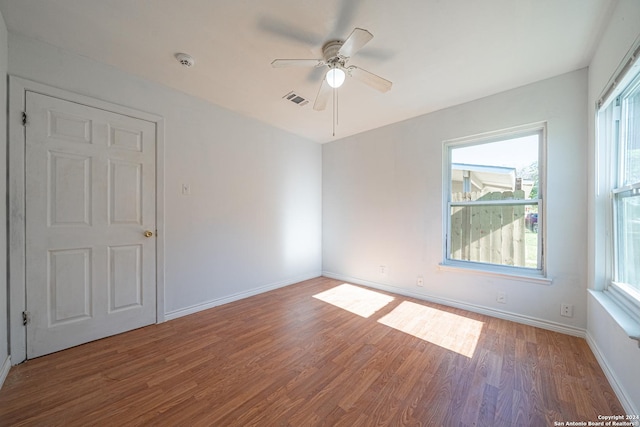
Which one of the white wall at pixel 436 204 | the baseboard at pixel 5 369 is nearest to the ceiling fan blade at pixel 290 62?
the white wall at pixel 436 204

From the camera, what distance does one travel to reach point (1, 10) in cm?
169

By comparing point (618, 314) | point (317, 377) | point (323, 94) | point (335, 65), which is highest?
point (335, 65)

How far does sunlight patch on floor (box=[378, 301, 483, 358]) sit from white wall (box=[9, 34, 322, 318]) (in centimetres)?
194

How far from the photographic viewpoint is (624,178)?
1762 millimetres

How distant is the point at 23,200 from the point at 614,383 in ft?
14.9

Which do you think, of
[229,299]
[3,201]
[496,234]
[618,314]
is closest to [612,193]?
[618,314]

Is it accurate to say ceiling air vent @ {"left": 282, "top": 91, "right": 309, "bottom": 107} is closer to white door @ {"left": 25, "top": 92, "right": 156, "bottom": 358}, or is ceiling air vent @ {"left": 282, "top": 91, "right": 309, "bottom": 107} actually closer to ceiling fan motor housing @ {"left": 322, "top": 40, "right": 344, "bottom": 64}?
ceiling fan motor housing @ {"left": 322, "top": 40, "right": 344, "bottom": 64}

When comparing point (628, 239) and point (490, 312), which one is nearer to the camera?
point (628, 239)

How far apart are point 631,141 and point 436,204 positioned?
1.70 m

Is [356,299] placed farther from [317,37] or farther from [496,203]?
[317,37]

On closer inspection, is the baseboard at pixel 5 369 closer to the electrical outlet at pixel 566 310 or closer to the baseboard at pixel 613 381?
the baseboard at pixel 613 381

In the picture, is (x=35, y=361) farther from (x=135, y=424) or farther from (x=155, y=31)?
(x=155, y=31)

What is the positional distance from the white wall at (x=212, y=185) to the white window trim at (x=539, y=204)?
2.26 meters

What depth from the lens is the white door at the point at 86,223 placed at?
78.1 inches
